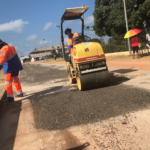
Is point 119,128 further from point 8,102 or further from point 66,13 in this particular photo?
point 66,13

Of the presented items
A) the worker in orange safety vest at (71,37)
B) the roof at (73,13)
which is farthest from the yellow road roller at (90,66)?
the roof at (73,13)

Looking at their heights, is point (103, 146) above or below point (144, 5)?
below

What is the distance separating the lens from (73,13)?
6027 millimetres

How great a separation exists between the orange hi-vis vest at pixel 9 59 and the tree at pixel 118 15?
47.3 feet

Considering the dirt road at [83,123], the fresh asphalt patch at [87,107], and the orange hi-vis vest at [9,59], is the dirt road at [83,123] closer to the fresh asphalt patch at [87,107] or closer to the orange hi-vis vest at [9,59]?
the fresh asphalt patch at [87,107]

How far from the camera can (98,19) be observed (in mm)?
22031

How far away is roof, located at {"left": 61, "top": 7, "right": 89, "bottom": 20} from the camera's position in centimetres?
567

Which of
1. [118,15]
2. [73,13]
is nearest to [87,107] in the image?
[73,13]

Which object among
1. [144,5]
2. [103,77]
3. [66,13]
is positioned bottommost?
[103,77]

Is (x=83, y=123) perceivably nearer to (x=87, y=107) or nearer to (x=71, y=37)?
(x=87, y=107)

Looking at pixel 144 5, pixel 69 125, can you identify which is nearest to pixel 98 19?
pixel 144 5

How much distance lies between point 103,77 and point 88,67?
0.52 metres

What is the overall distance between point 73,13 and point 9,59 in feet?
8.80

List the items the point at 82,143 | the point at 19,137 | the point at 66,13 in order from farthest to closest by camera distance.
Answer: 1. the point at 66,13
2. the point at 19,137
3. the point at 82,143
